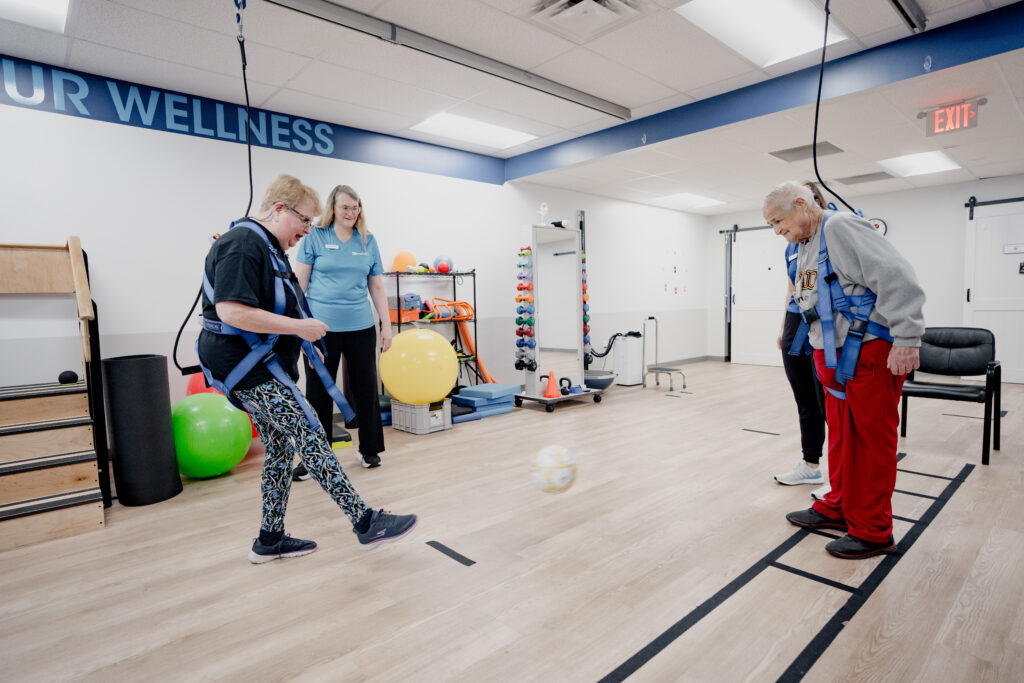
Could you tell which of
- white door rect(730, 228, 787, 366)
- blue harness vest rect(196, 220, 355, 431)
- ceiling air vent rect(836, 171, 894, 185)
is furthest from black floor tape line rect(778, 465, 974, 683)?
white door rect(730, 228, 787, 366)

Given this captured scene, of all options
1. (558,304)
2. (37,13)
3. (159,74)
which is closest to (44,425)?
(37,13)

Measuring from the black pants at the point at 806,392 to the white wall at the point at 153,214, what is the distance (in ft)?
10.0

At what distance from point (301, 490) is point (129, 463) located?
86cm

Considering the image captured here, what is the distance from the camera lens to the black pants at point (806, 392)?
267 centimetres

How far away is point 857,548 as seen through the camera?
6.88 feet

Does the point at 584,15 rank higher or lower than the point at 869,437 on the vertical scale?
higher

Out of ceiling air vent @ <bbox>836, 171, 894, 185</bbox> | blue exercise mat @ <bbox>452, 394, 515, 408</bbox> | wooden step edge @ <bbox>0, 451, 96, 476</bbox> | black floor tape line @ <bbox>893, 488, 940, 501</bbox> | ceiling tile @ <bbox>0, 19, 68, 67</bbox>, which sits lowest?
black floor tape line @ <bbox>893, 488, 940, 501</bbox>

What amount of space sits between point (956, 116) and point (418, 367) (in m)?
Answer: 4.49

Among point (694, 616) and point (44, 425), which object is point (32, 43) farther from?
point (694, 616)

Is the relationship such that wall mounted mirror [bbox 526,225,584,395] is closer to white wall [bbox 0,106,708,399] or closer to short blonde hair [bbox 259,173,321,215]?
white wall [bbox 0,106,708,399]

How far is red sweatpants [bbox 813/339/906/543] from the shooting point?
1947 mm

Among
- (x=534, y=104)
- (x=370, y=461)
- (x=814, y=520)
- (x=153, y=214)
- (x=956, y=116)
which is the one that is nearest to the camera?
(x=814, y=520)

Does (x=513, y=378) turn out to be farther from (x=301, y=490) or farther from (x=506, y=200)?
(x=301, y=490)

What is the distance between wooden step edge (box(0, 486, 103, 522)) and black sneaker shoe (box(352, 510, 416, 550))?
1.43 meters
